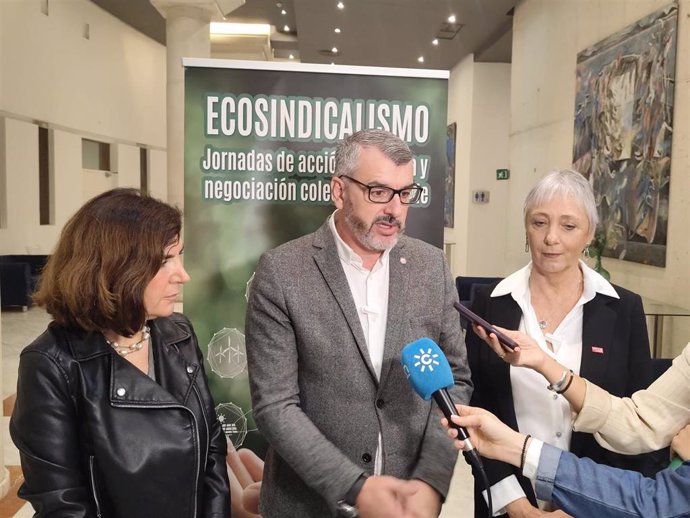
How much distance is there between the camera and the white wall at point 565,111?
4363mm

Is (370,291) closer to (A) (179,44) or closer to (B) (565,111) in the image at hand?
(B) (565,111)

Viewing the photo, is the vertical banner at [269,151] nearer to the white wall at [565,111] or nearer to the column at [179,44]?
the white wall at [565,111]

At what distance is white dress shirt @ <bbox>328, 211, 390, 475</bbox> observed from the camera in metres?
1.65

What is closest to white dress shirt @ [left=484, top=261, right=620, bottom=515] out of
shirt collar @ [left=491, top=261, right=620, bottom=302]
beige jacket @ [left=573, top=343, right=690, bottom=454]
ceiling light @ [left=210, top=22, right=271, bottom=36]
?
shirt collar @ [left=491, top=261, right=620, bottom=302]

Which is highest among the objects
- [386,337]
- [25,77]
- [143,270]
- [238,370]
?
[25,77]

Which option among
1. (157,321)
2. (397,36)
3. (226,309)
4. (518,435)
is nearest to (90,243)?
(157,321)

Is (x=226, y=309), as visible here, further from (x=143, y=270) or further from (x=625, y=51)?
(x=625, y=51)

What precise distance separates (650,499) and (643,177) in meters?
4.21

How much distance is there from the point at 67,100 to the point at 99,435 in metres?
11.1

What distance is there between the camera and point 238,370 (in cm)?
276

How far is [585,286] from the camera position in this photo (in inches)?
71.9

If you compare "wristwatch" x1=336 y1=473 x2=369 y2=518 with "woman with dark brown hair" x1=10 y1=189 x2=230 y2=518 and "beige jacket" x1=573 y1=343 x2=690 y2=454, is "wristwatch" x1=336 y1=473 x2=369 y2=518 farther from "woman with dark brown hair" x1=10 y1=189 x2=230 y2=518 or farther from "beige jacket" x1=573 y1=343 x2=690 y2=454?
"beige jacket" x1=573 y1=343 x2=690 y2=454

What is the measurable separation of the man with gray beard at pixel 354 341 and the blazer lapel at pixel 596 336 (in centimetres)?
36

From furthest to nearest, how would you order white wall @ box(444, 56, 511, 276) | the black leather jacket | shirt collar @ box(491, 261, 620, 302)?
white wall @ box(444, 56, 511, 276)
shirt collar @ box(491, 261, 620, 302)
the black leather jacket
